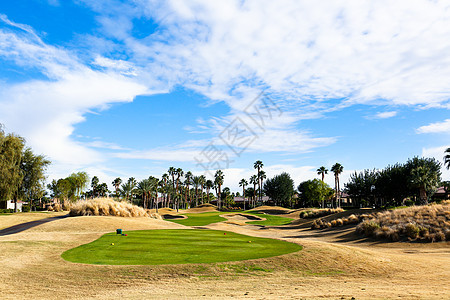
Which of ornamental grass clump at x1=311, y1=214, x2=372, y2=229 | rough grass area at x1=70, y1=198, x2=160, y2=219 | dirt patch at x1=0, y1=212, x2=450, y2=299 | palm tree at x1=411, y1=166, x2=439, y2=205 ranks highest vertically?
palm tree at x1=411, y1=166, x2=439, y2=205

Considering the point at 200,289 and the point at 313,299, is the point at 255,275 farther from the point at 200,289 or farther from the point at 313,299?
the point at 313,299

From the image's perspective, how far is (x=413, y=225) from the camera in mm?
25484

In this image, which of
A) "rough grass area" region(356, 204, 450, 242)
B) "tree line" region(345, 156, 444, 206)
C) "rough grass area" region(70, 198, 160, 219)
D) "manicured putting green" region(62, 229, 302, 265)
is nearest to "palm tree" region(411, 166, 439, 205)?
"tree line" region(345, 156, 444, 206)

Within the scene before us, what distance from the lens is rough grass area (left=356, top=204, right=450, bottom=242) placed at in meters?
24.7

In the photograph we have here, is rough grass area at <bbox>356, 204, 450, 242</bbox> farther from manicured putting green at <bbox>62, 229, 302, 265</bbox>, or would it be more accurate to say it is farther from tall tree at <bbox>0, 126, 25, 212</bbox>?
tall tree at <bbox>0, 126, 25, 212</bbox>

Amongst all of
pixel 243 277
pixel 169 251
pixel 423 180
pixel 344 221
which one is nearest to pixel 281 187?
pixel 423 180

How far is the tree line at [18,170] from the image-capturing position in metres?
48.2

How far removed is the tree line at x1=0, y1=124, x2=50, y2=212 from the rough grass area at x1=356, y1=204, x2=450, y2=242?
166ft

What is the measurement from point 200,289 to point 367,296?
519 centimetres

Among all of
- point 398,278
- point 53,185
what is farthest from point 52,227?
point 53,185

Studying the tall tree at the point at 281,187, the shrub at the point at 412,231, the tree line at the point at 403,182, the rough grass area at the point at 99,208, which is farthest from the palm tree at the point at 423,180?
the tall tree at the point at 281,187

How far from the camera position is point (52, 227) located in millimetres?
27859

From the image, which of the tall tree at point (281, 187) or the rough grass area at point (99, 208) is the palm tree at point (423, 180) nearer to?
the rough grass area at point (99, 208)

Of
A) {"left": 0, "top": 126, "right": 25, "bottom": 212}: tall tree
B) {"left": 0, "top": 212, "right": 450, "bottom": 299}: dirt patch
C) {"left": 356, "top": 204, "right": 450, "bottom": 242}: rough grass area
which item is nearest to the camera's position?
{"left": 0, "top": 212, "right": 450, "bottom": 299}: dirt patch
